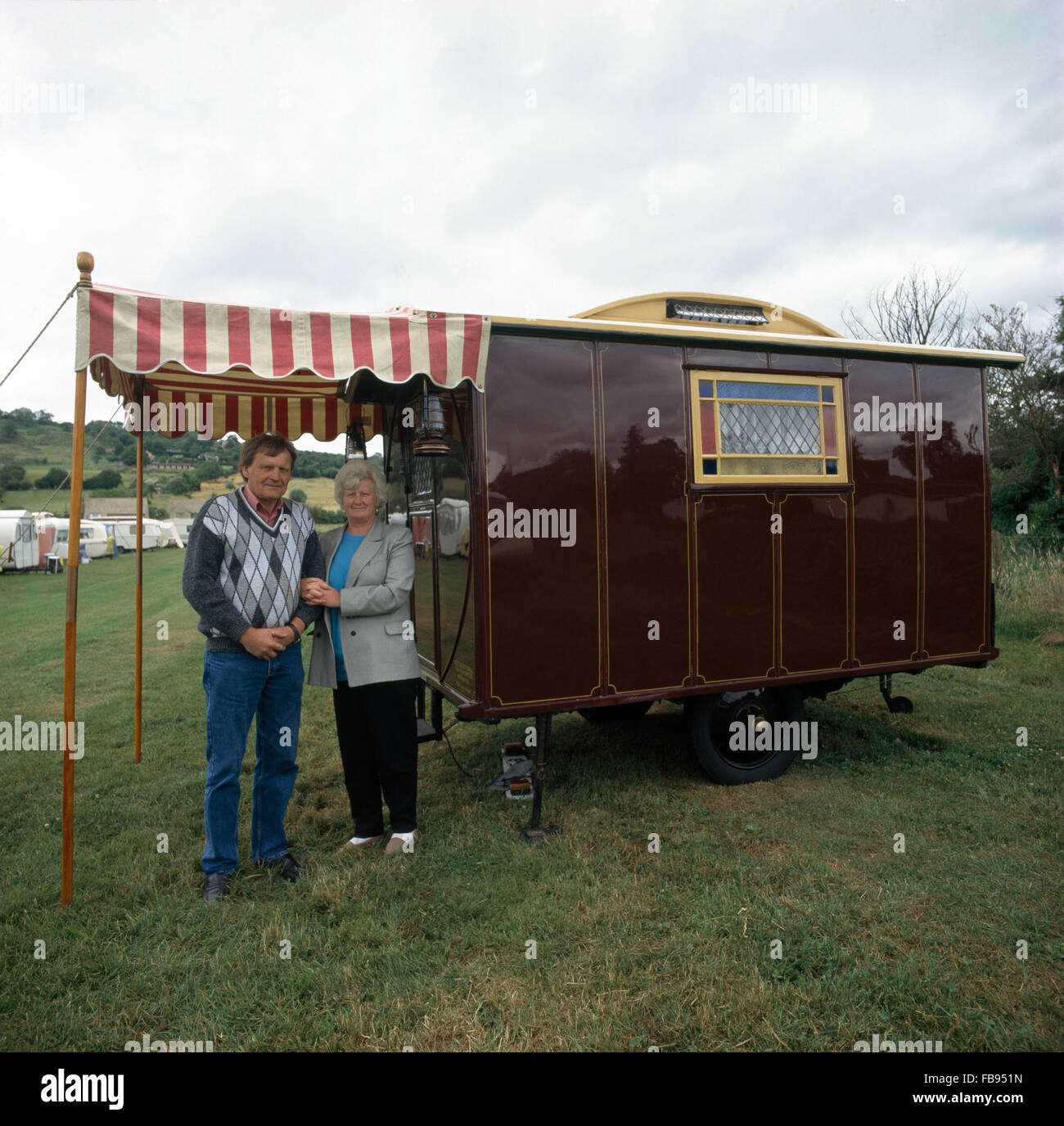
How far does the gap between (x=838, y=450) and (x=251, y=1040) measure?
4782 millimetres

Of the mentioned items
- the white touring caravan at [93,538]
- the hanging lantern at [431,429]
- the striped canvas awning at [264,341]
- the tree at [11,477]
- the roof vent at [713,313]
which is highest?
the tree at [11,477]

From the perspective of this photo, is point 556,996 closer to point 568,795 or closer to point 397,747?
point 397,747

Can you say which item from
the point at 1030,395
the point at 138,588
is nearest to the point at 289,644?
the point at 138,588

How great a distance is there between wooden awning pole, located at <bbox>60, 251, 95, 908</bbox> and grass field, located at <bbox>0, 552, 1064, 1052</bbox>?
9.6 inches

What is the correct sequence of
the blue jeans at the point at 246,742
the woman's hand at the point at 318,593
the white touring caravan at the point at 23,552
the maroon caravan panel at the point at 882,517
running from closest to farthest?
1. the blue jeans at the point at 246,742
2. the woman's hand at the point at 318,593
3. the maroon caravan panel at the point at 882,517
4. the white touring caravan at the point at 23,552

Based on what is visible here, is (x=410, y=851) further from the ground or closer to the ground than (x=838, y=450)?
closer to the ground

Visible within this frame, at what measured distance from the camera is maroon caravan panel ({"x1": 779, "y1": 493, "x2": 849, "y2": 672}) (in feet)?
16.4

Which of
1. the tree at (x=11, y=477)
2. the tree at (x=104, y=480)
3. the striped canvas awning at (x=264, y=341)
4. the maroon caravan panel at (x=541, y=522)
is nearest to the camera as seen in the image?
the striped canvas awning at (x=264, y=341)

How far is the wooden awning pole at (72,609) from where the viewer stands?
10.9 ft

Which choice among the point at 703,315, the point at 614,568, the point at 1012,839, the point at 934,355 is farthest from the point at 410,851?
the point at 934,355

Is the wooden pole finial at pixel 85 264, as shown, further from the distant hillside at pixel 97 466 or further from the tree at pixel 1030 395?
the distant hillside at pixel 97 466

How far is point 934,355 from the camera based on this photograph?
5.41 meters

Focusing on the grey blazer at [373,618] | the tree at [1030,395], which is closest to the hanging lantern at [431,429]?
the grey blazer at [373,618]

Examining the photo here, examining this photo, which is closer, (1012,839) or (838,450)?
(1012,839)
